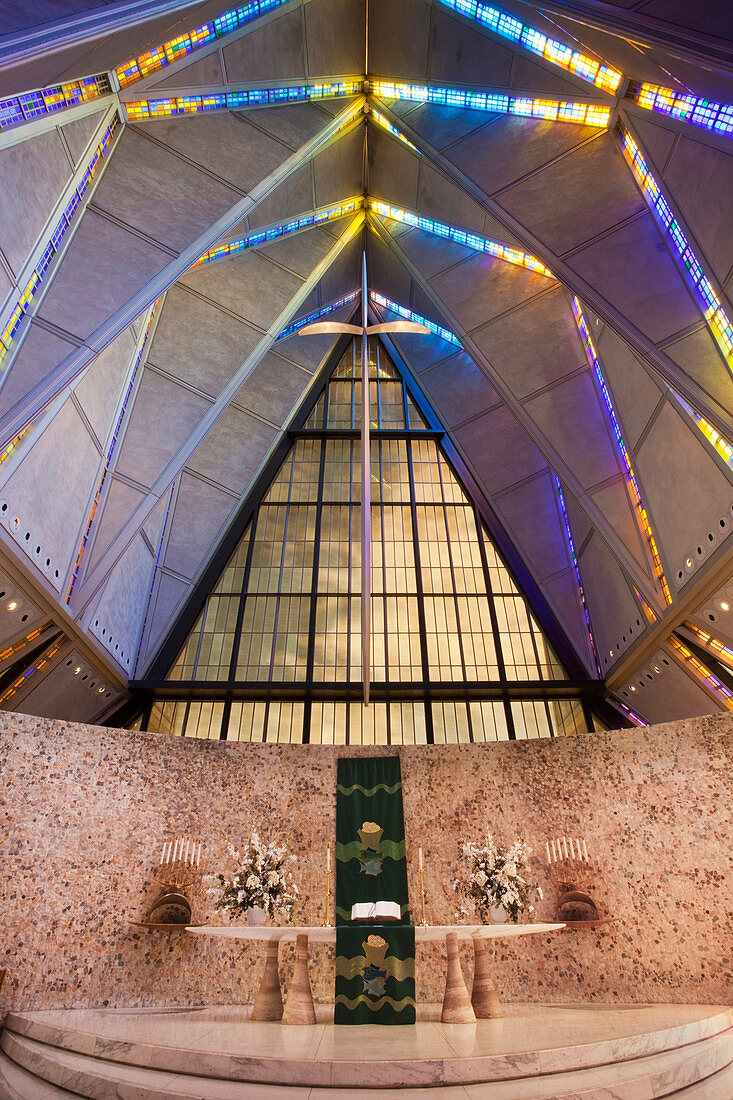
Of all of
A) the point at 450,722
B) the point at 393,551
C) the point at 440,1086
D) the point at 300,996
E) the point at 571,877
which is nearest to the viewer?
the point at 440,1086

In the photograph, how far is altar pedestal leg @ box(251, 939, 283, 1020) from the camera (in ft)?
25.2

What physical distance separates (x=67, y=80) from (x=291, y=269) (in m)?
8.34

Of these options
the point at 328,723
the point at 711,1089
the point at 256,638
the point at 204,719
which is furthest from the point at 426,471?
the point at 711,1089

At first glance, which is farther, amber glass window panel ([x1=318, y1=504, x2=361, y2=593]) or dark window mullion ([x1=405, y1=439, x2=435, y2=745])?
amber glass window panel ([x1=318, y1=504, x2=361, y2=593])

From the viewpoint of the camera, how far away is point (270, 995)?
305 inches

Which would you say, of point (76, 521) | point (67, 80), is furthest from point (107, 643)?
point (67, 80)

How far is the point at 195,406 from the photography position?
1533 cm

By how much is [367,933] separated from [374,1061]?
2.92 m

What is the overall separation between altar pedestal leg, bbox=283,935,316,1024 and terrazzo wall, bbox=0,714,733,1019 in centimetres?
414

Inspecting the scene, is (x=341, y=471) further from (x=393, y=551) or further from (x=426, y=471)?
(x=393, y=551)

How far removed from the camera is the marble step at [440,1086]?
4508 mm

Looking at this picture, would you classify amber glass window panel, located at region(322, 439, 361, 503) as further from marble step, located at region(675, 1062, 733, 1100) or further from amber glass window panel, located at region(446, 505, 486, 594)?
marble step, located at region(675, 1062, 733, 1100)

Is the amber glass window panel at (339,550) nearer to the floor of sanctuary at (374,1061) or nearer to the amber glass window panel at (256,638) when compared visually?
the amber glass window panel at (256,638)

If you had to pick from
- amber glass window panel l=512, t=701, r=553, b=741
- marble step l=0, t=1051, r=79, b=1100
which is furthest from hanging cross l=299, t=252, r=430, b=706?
marble step l=0, t=1051, r=79, b=1100
